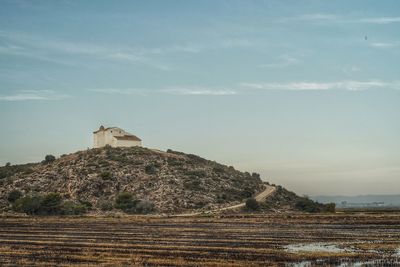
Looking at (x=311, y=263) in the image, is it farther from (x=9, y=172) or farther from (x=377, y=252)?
(x=9, y=172)

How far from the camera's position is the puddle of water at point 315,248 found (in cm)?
3291

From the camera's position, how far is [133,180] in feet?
366

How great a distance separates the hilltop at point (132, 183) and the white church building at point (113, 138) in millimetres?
4196

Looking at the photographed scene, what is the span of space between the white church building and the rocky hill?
4.40m

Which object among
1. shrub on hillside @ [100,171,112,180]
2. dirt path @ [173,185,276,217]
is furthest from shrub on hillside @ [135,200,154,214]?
shrub on hillside @ [100,171,112,180]

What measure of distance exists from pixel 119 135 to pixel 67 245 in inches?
3856

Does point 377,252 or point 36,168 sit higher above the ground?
point 36,168

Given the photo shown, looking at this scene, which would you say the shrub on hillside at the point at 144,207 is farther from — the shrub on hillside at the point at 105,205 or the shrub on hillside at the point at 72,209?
the shrub on hillside at the point at 72,209

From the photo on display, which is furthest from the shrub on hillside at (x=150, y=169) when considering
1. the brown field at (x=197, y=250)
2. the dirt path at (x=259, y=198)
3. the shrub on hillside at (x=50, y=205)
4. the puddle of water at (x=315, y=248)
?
the puddle of water at (x=315, y=248)

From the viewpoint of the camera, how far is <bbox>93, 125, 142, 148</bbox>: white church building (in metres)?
133

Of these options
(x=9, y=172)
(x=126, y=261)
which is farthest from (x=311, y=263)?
(x=9, y=172)

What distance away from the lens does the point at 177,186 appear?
108 meters

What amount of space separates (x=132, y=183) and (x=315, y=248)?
78902 millimetres

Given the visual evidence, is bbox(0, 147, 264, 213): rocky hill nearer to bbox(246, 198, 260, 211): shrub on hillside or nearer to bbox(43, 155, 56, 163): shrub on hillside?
bbox(43, 155, 56, 163): shrub on hillside
